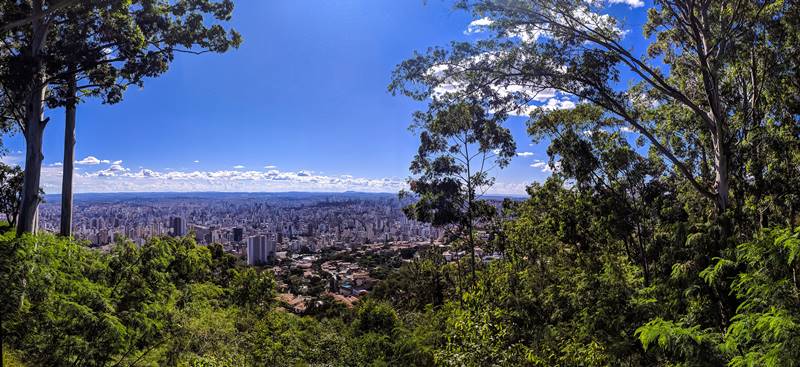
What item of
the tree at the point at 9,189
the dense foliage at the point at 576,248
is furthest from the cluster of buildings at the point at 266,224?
the dense foliage at the point at 576,248

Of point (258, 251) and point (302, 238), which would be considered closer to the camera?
point (258, 251)

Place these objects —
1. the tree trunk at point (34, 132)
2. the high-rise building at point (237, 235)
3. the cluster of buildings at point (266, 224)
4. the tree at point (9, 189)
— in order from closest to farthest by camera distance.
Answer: the tree trunk at point (34, 132) → the tree at point (9, 189) → the cluster of buildings at point (266, 224) → the high-rise building at point (237, 235)

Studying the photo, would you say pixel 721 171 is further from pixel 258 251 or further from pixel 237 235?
pixel 237 235

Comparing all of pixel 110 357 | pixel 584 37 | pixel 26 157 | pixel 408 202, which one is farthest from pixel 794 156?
pixel 26 157

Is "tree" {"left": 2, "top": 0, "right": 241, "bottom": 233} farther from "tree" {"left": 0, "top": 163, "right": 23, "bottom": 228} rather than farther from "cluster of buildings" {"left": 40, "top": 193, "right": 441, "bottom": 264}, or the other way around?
"cluster of buildings" {"left": 40, "top": 193, "right": 441, "bottom": 264}

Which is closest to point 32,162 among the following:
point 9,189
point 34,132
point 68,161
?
point 34,132

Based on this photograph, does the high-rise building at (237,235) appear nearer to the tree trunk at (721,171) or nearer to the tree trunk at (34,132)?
the tree trunk at (34,132)

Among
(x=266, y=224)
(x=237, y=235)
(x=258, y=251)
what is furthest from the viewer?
(x=266, y=224)
